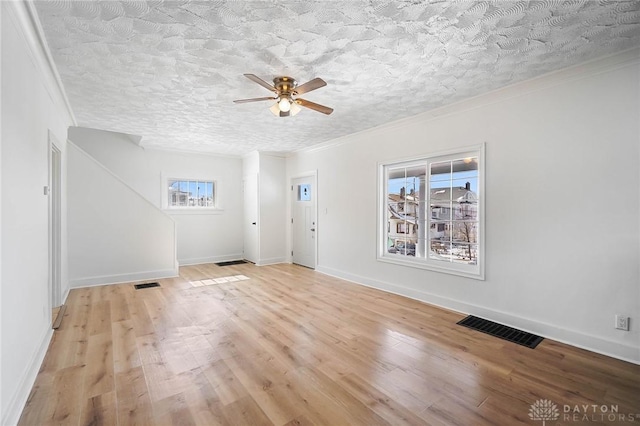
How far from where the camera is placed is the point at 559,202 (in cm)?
285

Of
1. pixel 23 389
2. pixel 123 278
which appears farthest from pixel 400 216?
pixel 123 278

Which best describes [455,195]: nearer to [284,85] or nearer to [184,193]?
[284,85]

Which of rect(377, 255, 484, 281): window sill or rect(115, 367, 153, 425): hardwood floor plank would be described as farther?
rect(377, 255, 484, 281): window sill

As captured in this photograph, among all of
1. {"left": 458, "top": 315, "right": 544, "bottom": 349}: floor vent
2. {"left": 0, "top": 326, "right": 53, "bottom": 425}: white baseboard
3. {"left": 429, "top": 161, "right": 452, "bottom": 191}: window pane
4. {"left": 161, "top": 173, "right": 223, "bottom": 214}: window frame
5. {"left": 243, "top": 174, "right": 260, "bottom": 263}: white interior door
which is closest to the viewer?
{"left": 0, "top": 326, "right": 53, "bottom": 425}: white baseboard

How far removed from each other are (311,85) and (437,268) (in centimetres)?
283

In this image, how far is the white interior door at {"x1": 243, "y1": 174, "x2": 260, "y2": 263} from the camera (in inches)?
265

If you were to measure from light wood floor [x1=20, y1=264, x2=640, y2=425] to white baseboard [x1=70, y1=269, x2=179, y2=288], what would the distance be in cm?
118

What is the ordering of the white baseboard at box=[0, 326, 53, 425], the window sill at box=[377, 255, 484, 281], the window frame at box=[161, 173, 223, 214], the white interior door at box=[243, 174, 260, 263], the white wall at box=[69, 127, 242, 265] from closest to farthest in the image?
1. the white baseboard at box=[0, 326, 53, 425]
2. the window sill at box=[377, 255, 484, 281]
3. the white wall at box=[69, 127, 242, 265]
4. the window frame at box=[161, 173, 223, 214]
5. the white interior door at box=[243, 174, 260, 263]

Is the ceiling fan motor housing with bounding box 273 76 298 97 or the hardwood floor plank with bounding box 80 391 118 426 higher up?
the ceiling fan motor housing with bounding box 273 76 298 97

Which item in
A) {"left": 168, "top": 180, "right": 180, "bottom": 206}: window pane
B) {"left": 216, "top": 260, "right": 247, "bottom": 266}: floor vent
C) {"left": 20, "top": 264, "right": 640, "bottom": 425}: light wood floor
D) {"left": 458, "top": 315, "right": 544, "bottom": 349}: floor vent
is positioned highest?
{"left": 168, "top": 180, "right": 180, "bottom": 206}: window pane

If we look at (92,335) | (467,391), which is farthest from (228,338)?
(467,391)

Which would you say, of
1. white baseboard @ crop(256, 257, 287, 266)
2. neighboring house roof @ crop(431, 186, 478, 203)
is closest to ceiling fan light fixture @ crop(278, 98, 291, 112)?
neighboring house roof @ crop(431, 186, 478, 203)

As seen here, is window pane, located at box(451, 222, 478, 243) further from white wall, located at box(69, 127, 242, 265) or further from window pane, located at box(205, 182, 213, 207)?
window pane, located at box(205, 182, 213, 207)

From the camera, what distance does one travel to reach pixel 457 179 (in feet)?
12.4
